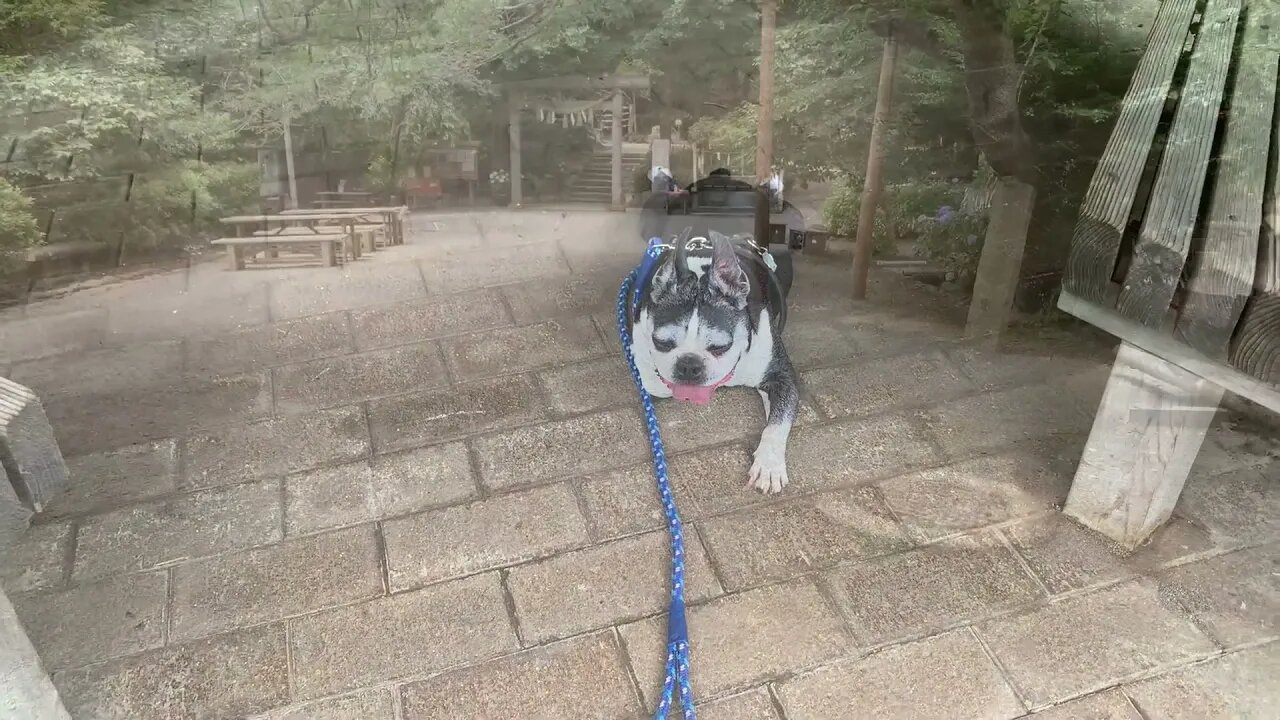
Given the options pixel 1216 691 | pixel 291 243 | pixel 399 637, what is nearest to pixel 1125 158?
pixel 1216 691

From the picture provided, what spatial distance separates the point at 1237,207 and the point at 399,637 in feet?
4.13

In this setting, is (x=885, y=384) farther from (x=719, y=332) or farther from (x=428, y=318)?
(x=428, y=318)

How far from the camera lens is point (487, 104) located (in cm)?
140

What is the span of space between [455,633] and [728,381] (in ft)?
2.00

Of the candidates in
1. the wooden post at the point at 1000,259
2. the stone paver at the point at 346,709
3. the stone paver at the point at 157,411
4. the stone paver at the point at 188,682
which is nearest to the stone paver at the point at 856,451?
the wooden post at the point at 1000,259

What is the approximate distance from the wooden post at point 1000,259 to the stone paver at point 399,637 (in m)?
1.07

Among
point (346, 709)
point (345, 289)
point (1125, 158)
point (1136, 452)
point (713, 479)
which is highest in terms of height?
point (1125, 158)

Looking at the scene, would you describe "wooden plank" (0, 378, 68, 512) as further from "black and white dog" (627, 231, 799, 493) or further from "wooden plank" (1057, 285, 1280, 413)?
"wooden plank" (1057, 285, 1280, 413)

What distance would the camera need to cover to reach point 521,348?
1536mm

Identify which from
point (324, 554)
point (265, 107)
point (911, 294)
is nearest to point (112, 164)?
point (265, 107)

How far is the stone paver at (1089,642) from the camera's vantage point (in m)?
1.02

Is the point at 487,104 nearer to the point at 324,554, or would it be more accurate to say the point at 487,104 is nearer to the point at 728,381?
the point at 728,381

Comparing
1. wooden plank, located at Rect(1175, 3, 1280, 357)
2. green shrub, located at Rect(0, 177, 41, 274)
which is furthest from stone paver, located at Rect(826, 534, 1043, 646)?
green shrub, located at Rect(0, 177, 41, 274)

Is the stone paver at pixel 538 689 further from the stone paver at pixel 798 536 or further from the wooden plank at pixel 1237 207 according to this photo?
the wooden plank at pixel 1237 207
